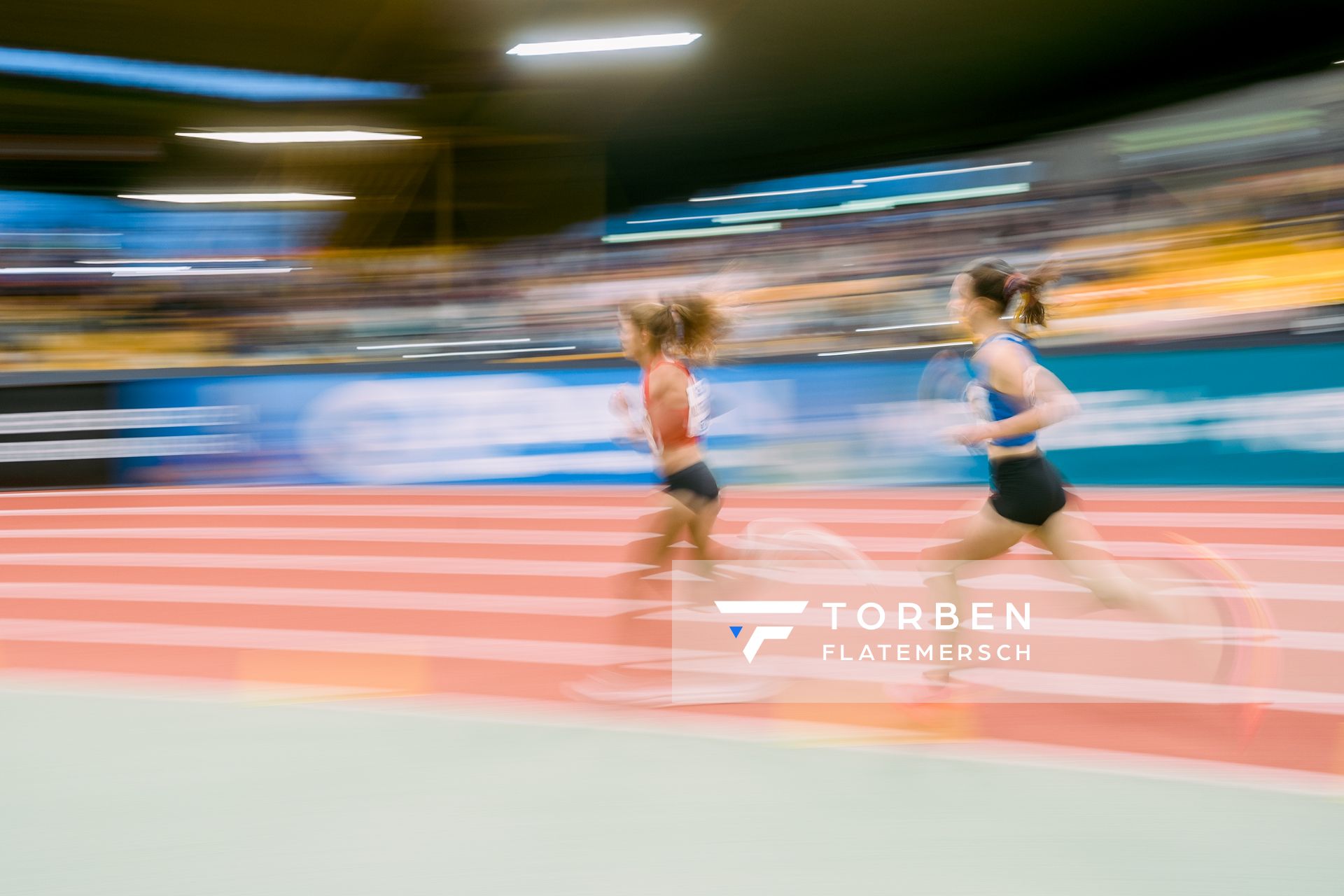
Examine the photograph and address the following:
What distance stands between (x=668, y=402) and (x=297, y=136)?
18214mm

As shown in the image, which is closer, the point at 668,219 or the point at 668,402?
the point at 668,402

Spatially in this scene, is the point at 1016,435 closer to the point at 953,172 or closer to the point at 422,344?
the point at 422,344

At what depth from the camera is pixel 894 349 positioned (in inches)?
457

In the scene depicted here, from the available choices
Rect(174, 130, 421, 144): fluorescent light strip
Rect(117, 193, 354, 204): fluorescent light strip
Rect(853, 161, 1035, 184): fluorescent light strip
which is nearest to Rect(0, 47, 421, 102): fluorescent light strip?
Rect(174, 130, 421, 144): fluorescent light strip

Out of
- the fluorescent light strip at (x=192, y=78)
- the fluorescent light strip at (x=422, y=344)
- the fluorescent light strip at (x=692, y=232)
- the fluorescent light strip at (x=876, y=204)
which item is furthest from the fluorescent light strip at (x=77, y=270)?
the fluorescent light strip at (x=876, y=204)

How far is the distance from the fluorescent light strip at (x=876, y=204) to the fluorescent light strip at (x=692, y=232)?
21 centimetres

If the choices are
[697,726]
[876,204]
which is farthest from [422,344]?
[697,726]

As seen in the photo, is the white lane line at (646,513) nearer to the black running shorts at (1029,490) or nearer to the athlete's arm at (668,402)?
the athlete's arm at (668,402)

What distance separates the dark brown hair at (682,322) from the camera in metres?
4.59

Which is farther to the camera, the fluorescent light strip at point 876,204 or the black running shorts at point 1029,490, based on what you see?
the fluorescent light strip at point 876,204

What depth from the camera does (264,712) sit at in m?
4.69

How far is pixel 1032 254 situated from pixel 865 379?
3.84 metres

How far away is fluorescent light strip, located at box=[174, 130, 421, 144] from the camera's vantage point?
20.4 metres

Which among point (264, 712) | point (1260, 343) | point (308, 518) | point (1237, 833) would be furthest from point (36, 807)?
point (1260, 343)
